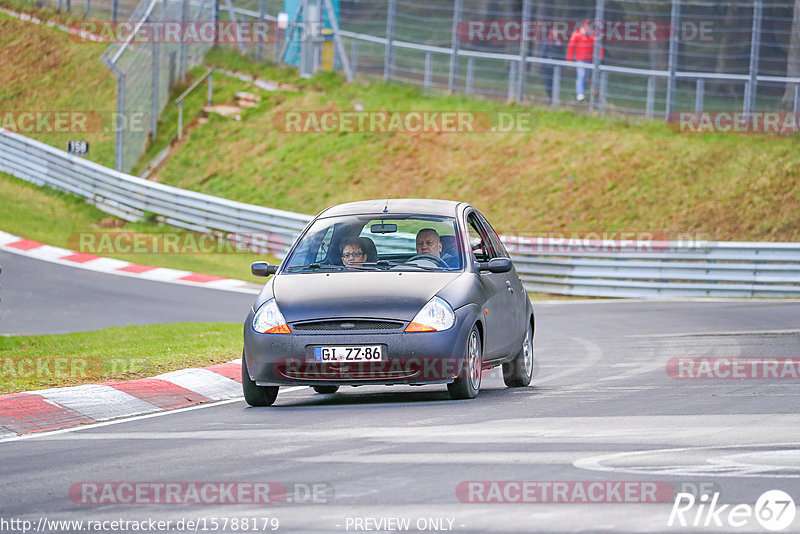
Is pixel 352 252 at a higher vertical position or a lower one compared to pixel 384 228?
lower

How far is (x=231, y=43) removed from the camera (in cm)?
4028

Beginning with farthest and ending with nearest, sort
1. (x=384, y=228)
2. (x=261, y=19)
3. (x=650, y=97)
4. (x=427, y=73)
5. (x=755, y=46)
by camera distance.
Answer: (x=261, y=19) → (x=427, y=73) → (x=650, y=97) → (x=755, y=46) → (x=384, y=228)

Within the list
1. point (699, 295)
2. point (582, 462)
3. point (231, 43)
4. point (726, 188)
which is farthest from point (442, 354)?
point (231, 43)

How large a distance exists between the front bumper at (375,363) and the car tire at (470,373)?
0.09 meters

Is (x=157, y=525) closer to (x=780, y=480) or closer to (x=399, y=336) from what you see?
(x=780, y=480)

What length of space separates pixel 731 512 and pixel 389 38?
96.6 feet

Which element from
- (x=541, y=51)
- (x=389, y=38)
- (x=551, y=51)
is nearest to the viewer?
(x=551, y=51)

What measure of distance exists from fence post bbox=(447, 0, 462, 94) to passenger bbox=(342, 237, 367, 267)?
21.5 meters

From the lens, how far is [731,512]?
19.4ft

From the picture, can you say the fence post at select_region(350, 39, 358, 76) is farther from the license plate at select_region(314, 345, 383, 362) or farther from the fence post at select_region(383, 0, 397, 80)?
the license plate at select_region(314, 345, 383, 362)

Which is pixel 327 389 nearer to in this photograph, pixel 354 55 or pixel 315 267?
pixel 315 267

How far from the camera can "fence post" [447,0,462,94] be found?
31.8 m

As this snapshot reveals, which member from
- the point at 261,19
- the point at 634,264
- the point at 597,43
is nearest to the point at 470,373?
the point at 634,264

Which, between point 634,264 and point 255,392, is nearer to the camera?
point 255,392
